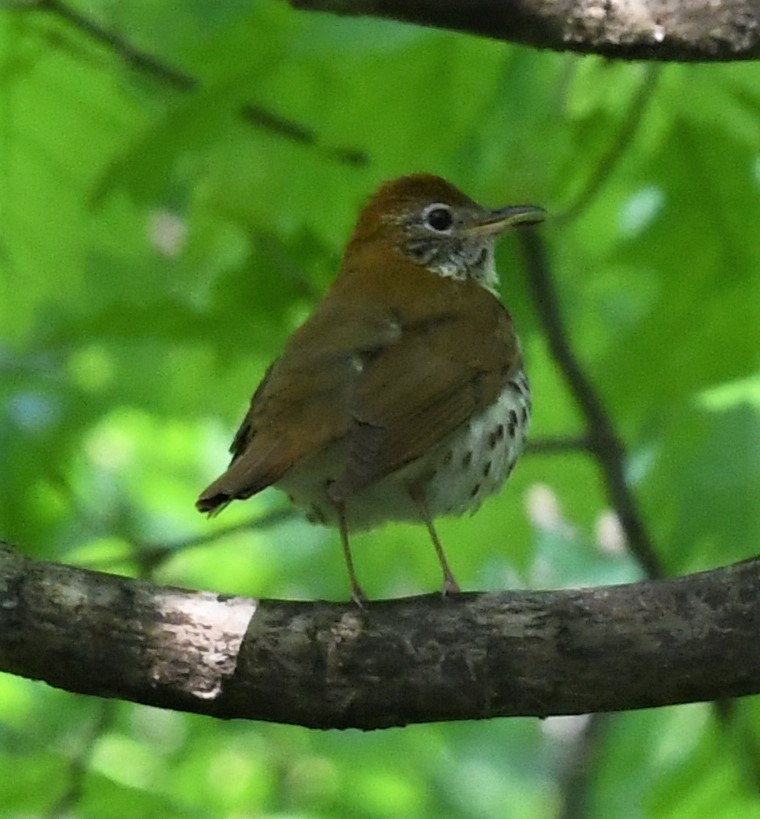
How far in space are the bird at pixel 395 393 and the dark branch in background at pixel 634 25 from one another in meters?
0.93

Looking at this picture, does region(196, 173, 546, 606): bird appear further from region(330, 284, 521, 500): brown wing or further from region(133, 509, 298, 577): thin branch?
region(133, 509, 298, 577): thin branch

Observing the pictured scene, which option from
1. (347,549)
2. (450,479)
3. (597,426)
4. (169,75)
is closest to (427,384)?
(450,479)

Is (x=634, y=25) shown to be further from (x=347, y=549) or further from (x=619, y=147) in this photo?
(x=347, y=549)

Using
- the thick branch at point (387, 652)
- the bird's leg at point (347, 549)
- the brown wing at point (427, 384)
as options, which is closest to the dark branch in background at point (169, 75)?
the brown wing at point (427, 384)

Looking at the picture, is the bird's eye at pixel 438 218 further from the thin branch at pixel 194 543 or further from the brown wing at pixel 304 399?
the thin branch at pixel 194 543

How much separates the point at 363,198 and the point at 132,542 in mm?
1455

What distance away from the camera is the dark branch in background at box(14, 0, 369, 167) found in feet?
12.3

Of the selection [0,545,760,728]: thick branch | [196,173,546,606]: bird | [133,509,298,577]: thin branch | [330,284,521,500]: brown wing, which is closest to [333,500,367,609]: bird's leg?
[196,173,546,606]: bird

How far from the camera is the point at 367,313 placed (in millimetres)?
3756

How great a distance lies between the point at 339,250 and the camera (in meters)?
4.37

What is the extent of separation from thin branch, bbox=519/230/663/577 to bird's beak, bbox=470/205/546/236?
17 cm

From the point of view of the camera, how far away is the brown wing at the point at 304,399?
2.88 meters

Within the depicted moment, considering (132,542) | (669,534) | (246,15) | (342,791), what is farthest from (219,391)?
(342,791)

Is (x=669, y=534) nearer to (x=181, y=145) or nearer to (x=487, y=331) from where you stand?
(x=487, y=331)
